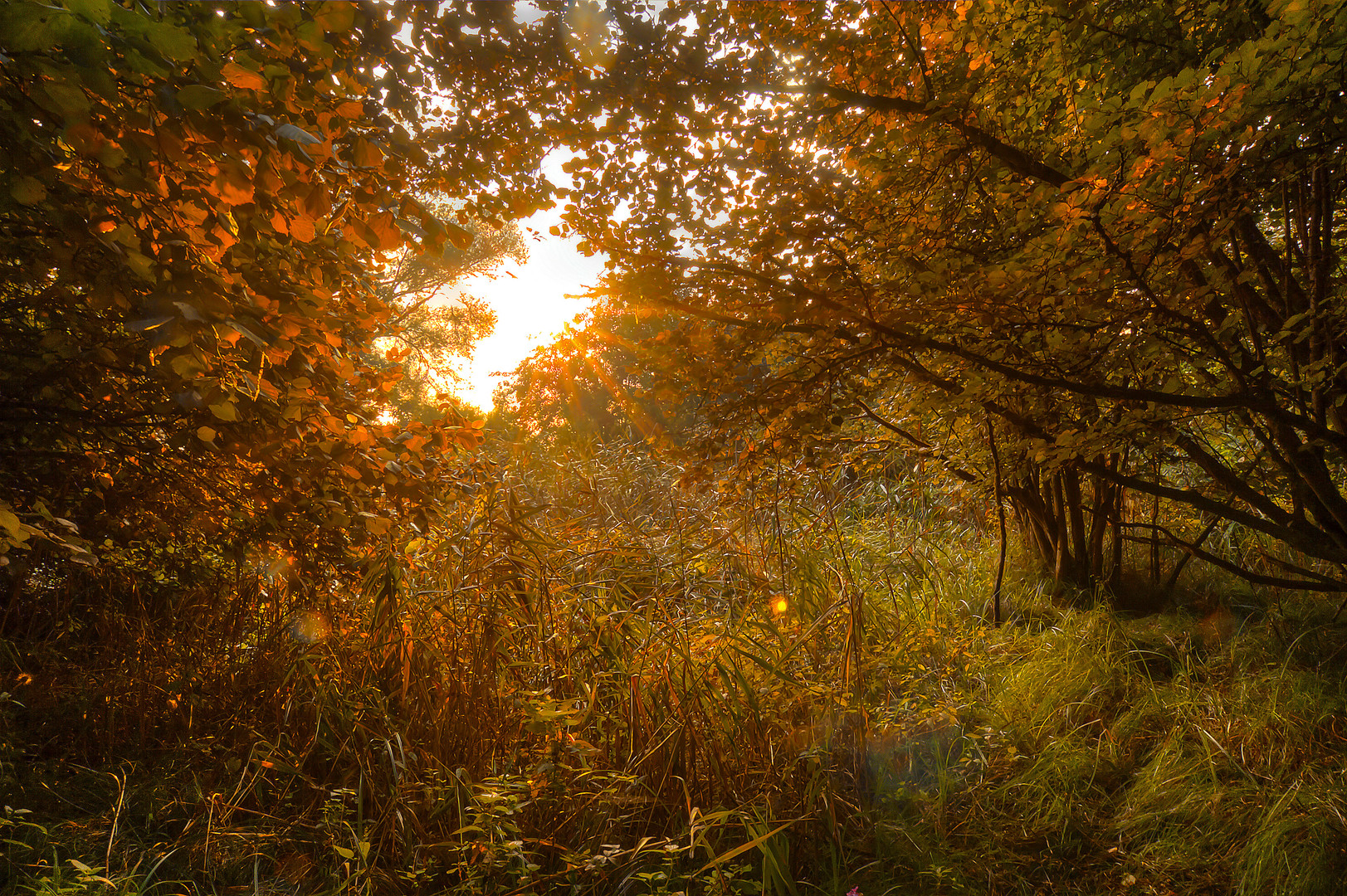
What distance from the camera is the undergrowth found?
2.08m

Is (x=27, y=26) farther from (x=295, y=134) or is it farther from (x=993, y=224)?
(x=993, y=224)

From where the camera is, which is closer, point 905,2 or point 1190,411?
point 1190,411

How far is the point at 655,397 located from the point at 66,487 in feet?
8.29

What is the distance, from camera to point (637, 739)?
2398 mm

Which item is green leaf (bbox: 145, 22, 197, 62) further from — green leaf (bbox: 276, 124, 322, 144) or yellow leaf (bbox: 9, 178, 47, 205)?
yellow leaf (bbox: 9, 178, 47, 205)

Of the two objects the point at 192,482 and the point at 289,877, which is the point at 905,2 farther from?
the point at 289,877

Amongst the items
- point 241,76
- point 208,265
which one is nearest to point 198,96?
point 241,76

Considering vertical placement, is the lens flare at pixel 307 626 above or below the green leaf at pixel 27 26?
below

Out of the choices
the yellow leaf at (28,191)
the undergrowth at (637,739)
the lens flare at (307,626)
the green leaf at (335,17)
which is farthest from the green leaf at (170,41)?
the lens flare at (307,626)

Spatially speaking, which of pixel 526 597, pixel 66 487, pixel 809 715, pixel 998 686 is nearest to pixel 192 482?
pixel 66 487

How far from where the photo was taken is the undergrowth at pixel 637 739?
208cm

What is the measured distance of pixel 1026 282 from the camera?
2098mm

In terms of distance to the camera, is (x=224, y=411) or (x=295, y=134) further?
(x=224, y=411)

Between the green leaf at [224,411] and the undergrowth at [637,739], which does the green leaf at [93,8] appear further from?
the undergrowth at [637,739]
